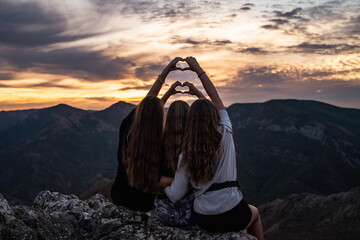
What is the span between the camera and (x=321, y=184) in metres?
147

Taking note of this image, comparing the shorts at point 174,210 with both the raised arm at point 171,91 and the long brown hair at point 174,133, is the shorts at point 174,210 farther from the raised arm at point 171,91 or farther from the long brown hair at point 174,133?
the raised arm at point 171,91

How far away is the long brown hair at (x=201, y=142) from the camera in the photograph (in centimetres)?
464

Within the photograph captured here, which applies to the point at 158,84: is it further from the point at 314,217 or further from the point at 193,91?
the point at 314,217

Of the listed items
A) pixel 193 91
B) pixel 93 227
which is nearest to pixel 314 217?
pixel 193 91

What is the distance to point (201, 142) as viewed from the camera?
15.3ft

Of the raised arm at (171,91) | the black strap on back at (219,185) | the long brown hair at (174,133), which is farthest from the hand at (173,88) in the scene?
the black strap on back at (219,185)

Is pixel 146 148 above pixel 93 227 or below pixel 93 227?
Result: above

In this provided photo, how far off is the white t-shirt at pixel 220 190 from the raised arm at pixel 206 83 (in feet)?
3.30

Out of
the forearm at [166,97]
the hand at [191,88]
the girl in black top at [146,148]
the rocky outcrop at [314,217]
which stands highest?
the hand at [191,88]

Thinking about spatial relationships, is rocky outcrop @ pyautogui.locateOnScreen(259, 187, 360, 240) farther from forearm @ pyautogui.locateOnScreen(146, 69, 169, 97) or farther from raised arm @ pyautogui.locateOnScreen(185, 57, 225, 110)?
forearm @ pyautogui.locateOnScreen(146, 69, 169, 97)

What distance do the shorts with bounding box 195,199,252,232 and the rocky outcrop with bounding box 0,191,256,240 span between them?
0.25 m

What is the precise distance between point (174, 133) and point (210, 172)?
1.02 metres

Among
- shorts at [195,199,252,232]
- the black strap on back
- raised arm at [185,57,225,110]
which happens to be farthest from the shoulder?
shorts at [195,199,252,232]

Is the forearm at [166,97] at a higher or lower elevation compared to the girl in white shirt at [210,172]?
higher
